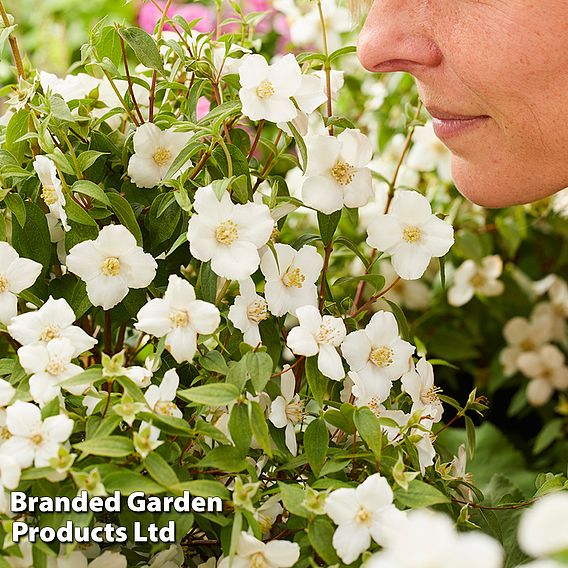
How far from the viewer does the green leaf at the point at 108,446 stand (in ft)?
1.53

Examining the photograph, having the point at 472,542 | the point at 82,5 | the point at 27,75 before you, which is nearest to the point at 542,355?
the point at 27,75

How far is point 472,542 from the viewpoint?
310 mm

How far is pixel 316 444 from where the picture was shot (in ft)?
1.74

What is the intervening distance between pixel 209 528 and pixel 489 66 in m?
0.34

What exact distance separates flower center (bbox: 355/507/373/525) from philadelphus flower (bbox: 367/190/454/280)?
0.19 metres

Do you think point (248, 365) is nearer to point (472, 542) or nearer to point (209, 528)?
point (209, 528)

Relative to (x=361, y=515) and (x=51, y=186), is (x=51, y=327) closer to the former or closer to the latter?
(x=51, y=186)

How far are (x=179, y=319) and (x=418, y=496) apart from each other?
6.2 inches

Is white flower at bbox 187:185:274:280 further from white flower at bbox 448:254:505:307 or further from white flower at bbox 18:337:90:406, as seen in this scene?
white flower at bbox 448:254:505:307

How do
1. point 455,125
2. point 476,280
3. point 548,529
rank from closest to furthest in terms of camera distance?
point 548,529 → point 455,125 → point 476,280

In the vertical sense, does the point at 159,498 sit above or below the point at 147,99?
below

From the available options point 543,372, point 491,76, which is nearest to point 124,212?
point 491,76

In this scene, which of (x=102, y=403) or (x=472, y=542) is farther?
(x=102, y=403)

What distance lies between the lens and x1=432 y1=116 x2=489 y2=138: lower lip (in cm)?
69
